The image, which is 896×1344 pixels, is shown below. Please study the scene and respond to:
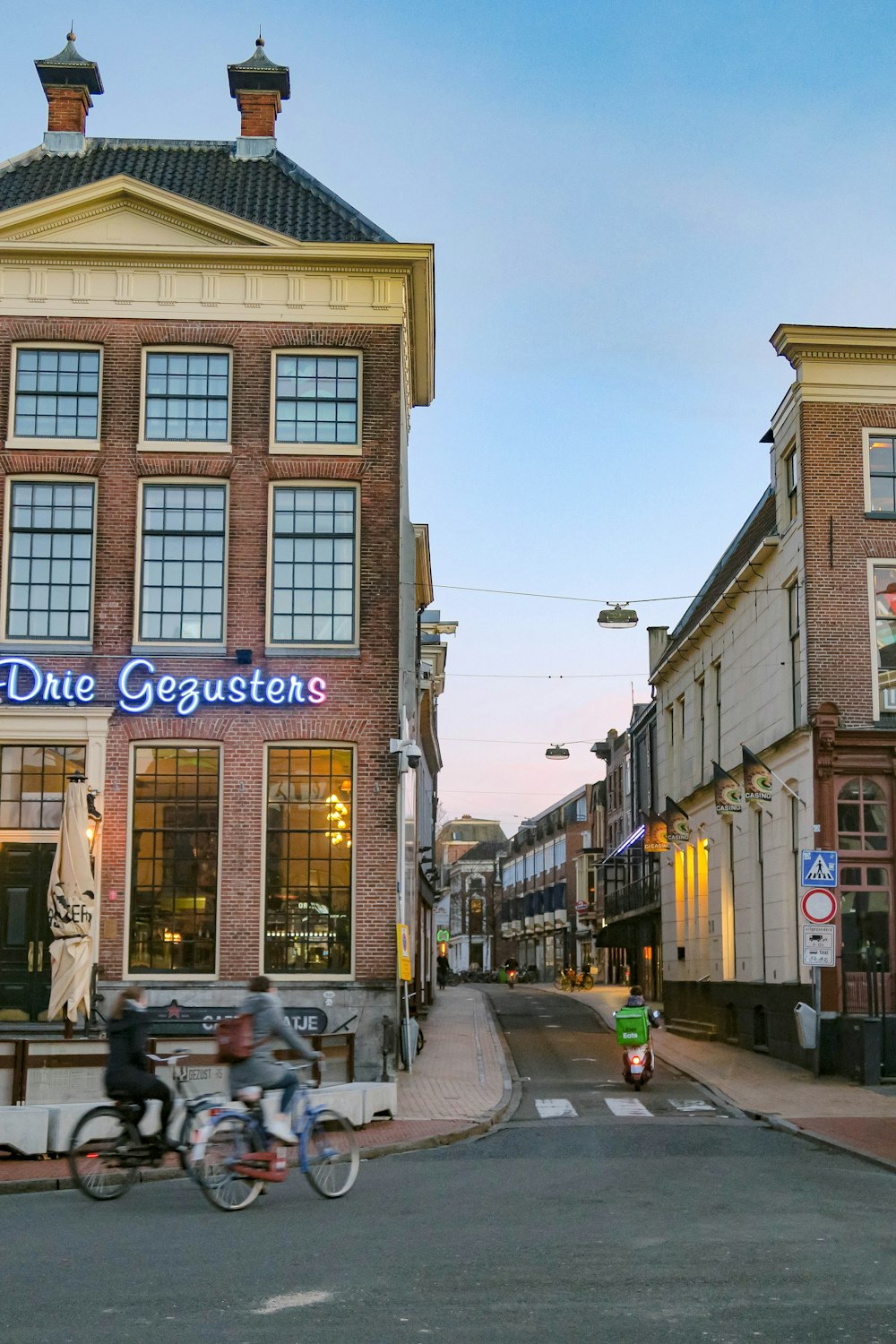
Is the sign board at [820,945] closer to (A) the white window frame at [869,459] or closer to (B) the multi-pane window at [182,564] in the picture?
(A) the white window frame at [869,459]

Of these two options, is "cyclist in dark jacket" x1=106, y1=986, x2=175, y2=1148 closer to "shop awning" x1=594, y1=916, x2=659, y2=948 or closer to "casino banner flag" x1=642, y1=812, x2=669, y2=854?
"casino banner flag" x1=642, y1=812, x2=669, y2=854

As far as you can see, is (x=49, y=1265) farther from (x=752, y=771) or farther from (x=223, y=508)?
(x=752, y=771)

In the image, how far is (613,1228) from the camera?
10.3 m

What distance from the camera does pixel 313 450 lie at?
23938 millimetres

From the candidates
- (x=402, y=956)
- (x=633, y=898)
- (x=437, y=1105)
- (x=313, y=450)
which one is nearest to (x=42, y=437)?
(x=313, y=450)

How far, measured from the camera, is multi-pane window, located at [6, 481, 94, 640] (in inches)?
931

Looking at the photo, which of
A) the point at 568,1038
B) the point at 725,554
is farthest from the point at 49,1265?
the point at 725,554

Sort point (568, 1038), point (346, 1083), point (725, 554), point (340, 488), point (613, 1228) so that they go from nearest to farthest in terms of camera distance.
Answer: point (613, 1228), point (346, 1083), point (340, 488), point (568, 1038), point (725, 554)

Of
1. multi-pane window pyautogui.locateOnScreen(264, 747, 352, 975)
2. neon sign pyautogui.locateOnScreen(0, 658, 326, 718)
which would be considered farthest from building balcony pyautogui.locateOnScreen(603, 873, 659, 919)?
neon sign pyautogui.locateOnScreen(0, 658, 326, 718)

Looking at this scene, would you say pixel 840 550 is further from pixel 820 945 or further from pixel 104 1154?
pixel 104 1154

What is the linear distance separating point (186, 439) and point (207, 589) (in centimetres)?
240

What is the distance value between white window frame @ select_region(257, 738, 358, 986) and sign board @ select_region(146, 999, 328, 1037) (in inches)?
18.8

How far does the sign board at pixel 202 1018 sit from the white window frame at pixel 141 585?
5.28m

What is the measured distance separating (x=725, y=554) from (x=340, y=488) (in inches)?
605
